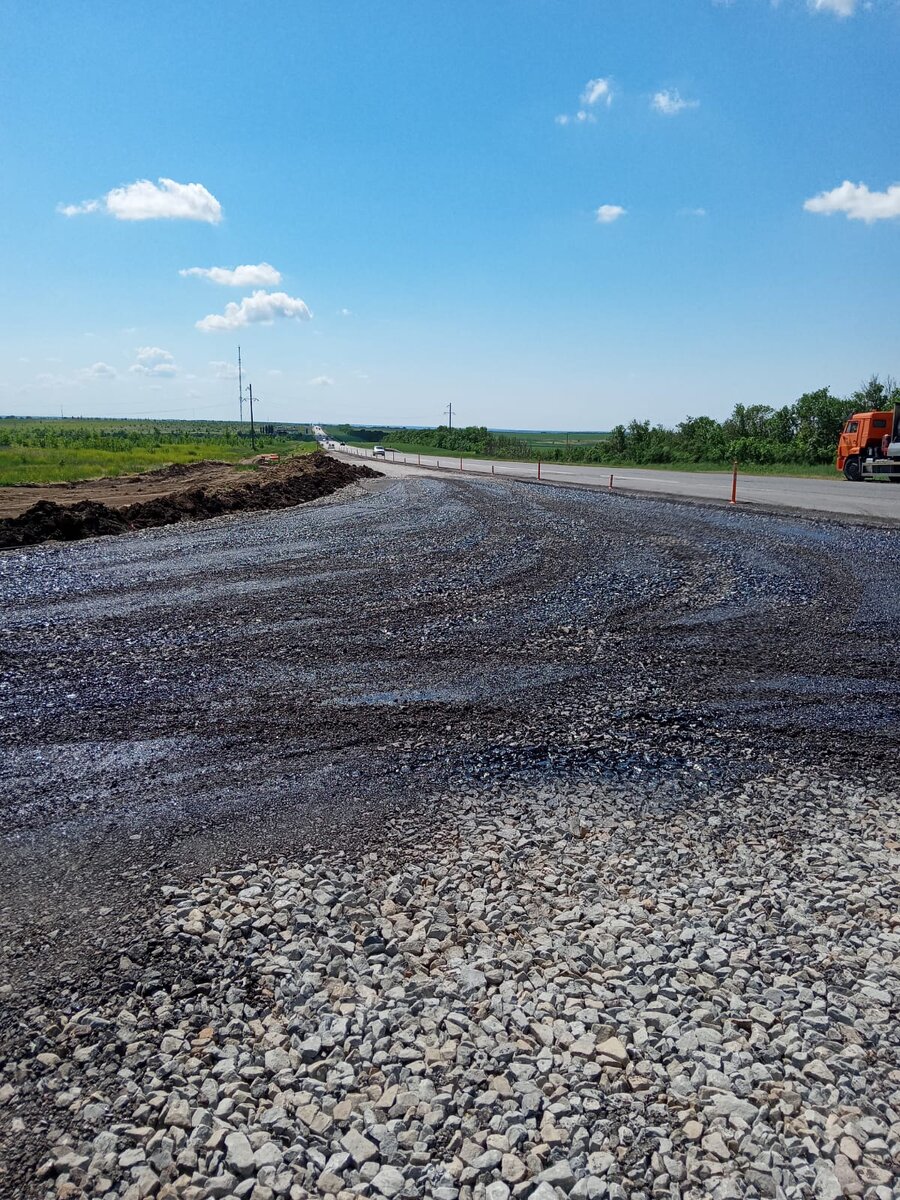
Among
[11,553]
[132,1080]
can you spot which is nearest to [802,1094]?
[132,1080]

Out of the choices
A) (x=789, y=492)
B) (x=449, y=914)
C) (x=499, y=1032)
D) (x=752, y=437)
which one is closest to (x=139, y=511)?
(x=449, y=914)

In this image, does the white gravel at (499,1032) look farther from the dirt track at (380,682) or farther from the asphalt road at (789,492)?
the asphalt road at (789,492)

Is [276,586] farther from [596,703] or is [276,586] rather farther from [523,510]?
[523,510]

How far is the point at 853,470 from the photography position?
1208 inches

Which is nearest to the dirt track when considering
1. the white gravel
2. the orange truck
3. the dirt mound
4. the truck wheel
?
the white gravel

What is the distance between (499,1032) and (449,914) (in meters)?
0.78

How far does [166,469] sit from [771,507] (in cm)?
2986

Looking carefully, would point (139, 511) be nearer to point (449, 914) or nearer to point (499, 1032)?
point (449, 914)

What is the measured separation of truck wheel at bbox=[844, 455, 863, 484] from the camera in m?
30.5

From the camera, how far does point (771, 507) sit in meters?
21.2

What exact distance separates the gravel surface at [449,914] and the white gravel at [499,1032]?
1 centimetres

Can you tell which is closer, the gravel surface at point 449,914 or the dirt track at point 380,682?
the gravel surface at point 449,914

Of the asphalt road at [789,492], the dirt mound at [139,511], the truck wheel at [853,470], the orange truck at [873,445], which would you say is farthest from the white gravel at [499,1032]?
the truck wheel at [853,470]

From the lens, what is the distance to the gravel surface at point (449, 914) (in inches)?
101
